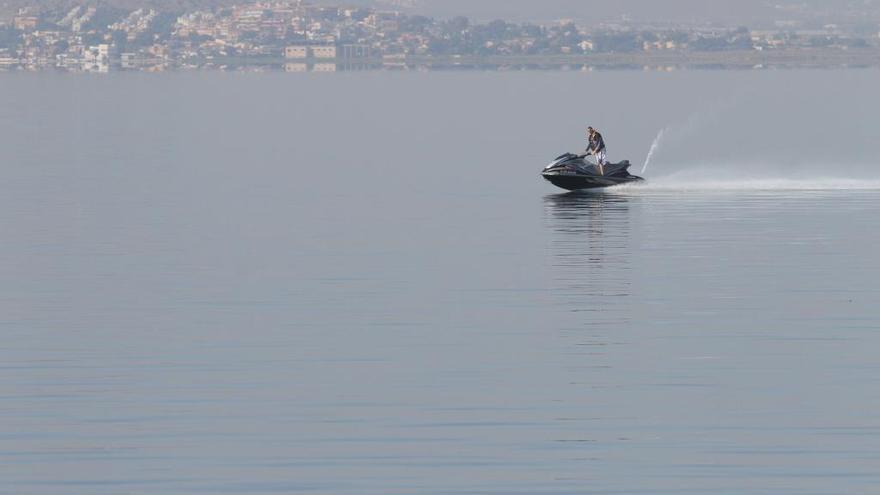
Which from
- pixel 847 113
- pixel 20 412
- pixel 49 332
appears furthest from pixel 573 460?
pixel 847 113

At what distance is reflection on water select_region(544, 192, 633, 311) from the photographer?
48.5 m

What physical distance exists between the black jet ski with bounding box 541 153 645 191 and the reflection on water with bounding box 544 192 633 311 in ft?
1.67

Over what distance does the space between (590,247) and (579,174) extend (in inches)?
745

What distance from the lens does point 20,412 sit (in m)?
34.2

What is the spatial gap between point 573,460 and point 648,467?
1.17 metres

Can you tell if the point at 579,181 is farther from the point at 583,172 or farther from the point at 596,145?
the point at 596,145

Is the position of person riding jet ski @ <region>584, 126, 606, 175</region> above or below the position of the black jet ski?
above

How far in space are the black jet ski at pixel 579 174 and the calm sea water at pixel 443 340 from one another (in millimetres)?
1091

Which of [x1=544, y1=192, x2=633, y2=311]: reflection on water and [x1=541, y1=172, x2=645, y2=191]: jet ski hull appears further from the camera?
[x1=541, y1=172, x2=645, y2=191]: jet ski hull

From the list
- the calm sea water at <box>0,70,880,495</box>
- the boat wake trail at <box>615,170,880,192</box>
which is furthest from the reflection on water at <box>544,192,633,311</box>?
the boat wake trail at <box>615,170,880,192</box>

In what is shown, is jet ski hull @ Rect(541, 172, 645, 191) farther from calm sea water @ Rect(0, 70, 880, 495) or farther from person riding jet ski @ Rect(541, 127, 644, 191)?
calm sea water @ Rect(0, 70, 880, 495)

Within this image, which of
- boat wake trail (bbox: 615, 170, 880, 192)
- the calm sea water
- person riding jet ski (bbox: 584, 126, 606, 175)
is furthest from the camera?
boat wake trail (bbox: 615, 170, 880, 192)

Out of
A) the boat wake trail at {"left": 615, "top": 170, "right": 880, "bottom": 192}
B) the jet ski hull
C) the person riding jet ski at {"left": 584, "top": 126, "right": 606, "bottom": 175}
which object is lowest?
the boat wake trail at {"left": 615, "top": 170, "right": 880, "bottom": 192}

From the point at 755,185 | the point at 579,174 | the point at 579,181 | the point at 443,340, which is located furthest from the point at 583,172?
the point at 443,340
